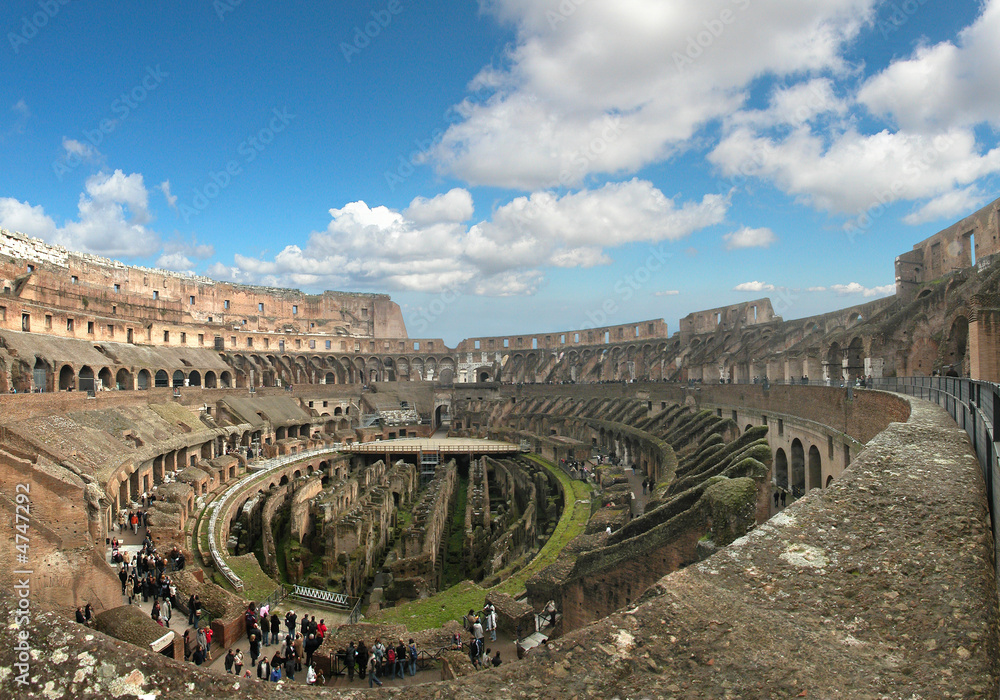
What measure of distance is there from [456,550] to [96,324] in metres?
29.4

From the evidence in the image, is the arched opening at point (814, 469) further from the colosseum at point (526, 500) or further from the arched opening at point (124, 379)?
the arched opening at point (124, 379)

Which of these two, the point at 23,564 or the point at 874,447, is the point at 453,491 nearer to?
the point at 23,564

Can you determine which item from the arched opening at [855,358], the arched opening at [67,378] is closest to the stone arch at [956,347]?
the arched opening at [855,358]

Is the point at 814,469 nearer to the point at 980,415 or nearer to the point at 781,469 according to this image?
the point at 781,469

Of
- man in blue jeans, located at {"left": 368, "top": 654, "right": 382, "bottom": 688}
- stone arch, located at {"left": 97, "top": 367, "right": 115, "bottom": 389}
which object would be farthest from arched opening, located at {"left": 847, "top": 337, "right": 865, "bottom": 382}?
stone arch, located at {"left": 97, "top": 367, "right": 115, "bottom": 389}

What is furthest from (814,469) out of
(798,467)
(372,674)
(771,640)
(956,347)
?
(771,640)

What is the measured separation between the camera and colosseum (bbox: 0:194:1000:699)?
10.2 ft

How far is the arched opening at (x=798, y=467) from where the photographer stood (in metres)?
18.0

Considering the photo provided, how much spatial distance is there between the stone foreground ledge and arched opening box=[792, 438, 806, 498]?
50.8 feet

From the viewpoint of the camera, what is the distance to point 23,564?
35.8 ft

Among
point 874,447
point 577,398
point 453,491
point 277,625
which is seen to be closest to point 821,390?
point 874,447

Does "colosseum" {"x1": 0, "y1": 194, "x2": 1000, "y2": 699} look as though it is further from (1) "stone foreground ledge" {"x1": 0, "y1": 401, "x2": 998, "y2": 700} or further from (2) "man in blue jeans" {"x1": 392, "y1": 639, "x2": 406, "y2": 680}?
(2) "man in blue jeans" {"x1": 392, "y1": 639, "x2": 406, "y2": 680}

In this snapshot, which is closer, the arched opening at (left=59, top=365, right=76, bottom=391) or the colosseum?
the colosseum

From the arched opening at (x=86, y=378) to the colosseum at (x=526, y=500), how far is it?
0.47ft
